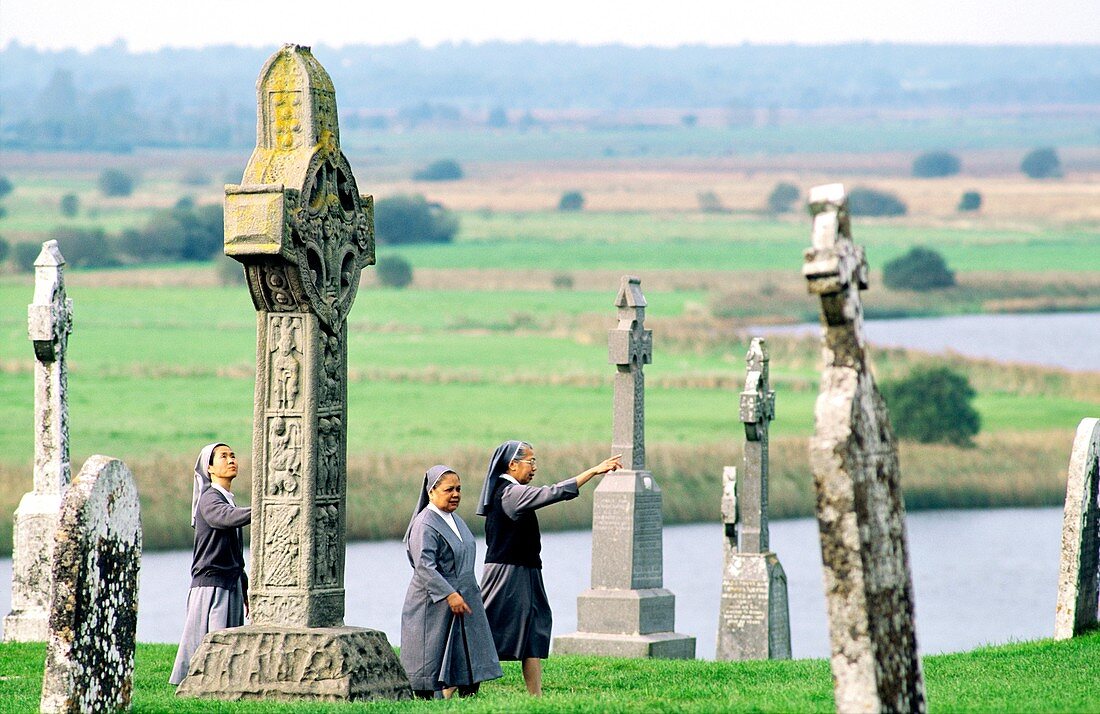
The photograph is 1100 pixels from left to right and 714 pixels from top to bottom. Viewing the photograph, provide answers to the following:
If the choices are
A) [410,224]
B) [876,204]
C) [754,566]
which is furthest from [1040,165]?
[754,566]

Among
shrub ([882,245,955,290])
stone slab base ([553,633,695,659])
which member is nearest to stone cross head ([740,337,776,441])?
stone slab base ([553,633,695,659])

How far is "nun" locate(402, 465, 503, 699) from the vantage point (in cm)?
1210

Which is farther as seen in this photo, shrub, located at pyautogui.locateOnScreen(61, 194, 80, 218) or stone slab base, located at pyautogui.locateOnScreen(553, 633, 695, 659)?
shrub, located at pyautogui.locateOnScreen(61, 194, 80, 218)

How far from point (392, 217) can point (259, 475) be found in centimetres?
9359

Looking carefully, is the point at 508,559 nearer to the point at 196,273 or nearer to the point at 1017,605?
the point at 1017,605

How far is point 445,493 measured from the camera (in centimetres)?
1209

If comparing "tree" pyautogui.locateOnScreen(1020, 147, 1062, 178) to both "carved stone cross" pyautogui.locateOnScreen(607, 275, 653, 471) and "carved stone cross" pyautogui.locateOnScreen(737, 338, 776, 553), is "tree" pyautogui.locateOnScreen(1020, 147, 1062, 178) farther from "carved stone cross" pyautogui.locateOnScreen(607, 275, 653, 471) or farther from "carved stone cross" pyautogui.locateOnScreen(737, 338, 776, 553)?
"carved stone cross" pyautogui.locateOnScreen(607, 275, 653, 471)

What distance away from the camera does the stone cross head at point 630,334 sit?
18281 mm

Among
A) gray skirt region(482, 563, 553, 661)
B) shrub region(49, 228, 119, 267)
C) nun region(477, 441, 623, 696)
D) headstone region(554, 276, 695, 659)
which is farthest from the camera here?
shrub region(49, 228, 119, 267)

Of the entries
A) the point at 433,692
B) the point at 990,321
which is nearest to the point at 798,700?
the point at 433,692

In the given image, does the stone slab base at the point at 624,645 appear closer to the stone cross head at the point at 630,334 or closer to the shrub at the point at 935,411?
the stone cross head at the point at 630,334

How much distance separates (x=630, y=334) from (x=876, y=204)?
11464 cm

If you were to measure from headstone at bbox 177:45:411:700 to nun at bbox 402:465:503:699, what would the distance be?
0.44 meters

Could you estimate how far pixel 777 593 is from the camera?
20.3 m
